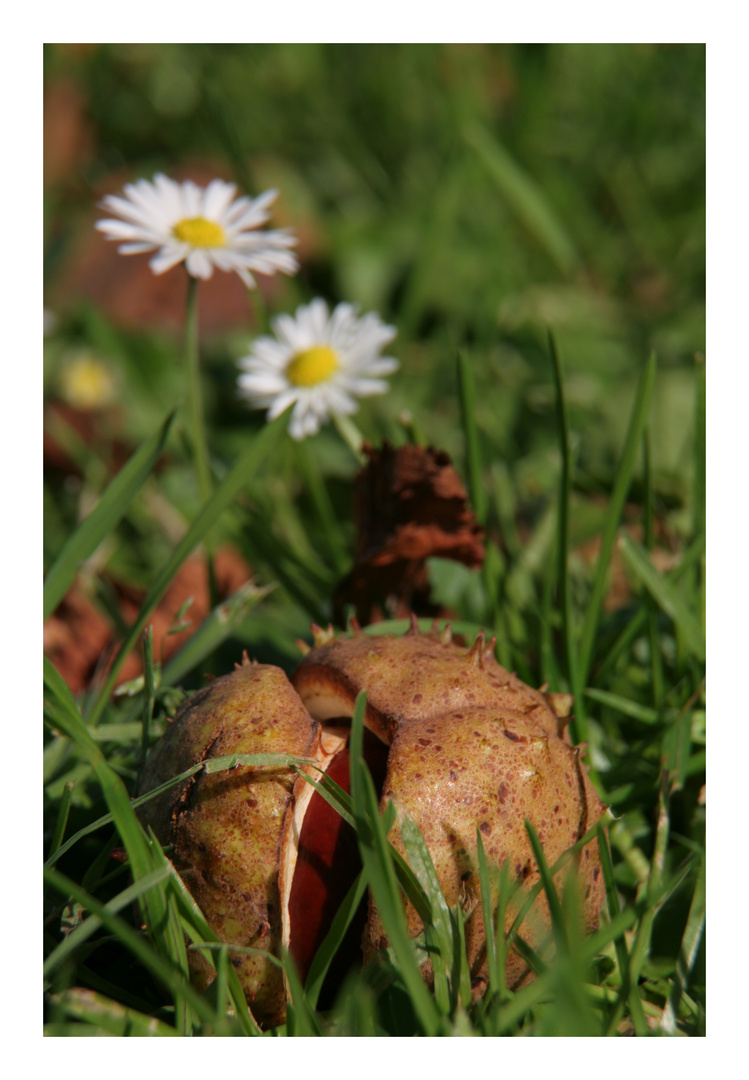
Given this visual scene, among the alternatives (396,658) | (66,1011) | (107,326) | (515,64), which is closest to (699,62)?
(515,64)

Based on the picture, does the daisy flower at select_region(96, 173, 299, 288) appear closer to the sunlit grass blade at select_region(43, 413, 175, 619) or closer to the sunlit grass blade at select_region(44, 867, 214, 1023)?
the sunlit grass blade at select_region(43, 413, 175, 619)

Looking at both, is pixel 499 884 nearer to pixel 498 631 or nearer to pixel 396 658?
pixel 396 658

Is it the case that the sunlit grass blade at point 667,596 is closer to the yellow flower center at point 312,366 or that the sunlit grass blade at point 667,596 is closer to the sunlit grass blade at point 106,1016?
the yellow flower center at point 312,366

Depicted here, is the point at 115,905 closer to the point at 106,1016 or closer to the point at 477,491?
the point at 106,1016

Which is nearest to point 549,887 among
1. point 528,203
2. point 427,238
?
point 427,238

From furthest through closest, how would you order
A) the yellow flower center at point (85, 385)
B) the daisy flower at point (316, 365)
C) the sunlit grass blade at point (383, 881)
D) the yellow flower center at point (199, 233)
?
1. the yellow flower center at point (85, 385)
2. the daisy flower at point (316, 365)
3. the yellow flower center at point (199, 233)
4. the sunlit grass blade at point (383, 881)

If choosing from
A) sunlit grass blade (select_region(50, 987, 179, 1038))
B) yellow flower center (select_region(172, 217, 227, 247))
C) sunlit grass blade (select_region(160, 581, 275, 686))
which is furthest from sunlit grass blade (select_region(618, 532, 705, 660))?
sunlit grass blade (select_region(50, 987, 179, 1038))

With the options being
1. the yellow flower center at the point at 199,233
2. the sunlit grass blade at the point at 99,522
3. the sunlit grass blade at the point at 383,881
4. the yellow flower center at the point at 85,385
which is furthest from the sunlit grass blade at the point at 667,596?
the yellow flower center at the point at 85,385
